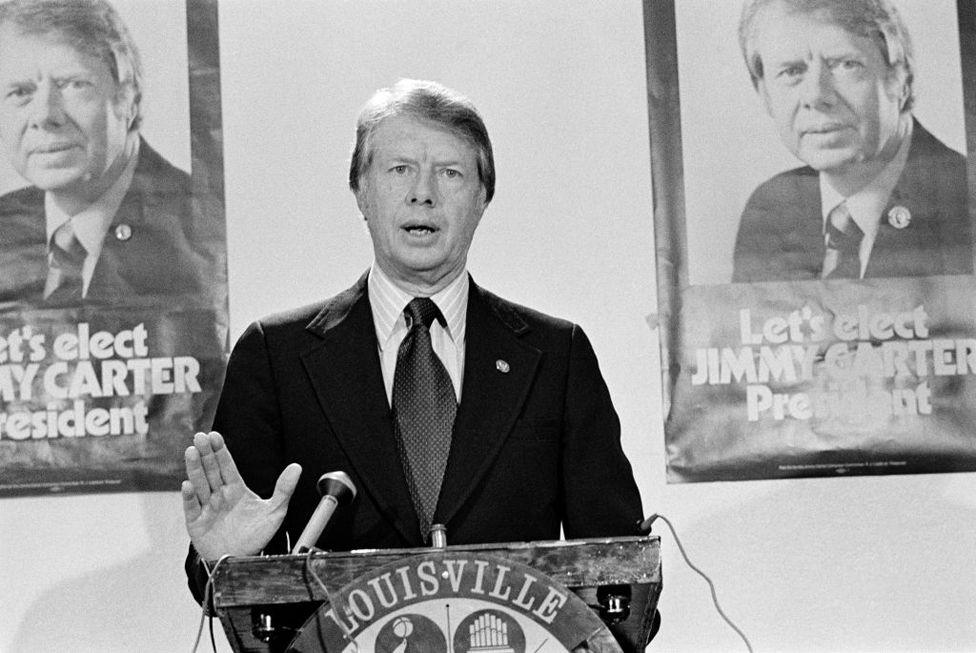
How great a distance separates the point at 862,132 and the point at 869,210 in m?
0.20

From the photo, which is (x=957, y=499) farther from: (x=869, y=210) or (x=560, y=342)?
(x=560, y=342)

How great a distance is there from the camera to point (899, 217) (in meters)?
3.34

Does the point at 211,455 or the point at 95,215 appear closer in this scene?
the point at 211,455

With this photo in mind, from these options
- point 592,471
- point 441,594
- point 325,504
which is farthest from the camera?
point 592,471

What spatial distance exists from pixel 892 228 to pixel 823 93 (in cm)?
37

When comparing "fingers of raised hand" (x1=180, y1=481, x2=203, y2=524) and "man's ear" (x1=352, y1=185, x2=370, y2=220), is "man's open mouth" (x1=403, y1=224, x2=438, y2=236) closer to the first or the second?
"man's ear" (x1=352, y1=185, x2=370, y2=220)

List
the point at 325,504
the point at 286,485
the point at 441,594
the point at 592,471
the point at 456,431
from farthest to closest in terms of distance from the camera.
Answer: the point at 592,471 < the point at 456,431 < the point at 286,485 < the point at 325,504 < the point at 441,594

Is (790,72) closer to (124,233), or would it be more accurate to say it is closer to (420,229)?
(420,229)

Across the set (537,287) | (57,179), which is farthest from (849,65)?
(57,179)

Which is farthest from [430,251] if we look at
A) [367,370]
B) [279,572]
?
[279,572]

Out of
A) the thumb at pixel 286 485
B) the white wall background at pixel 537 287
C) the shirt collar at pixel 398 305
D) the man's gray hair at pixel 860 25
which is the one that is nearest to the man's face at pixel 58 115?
the white wall background at pixel 537 287

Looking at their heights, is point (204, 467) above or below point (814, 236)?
below

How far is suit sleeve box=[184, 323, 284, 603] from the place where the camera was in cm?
226

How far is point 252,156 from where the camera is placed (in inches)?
133
